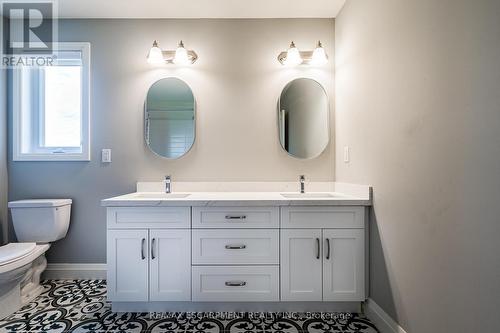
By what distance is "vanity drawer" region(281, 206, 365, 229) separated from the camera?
1.61 meters

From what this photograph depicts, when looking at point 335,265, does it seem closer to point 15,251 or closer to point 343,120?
point 343,120

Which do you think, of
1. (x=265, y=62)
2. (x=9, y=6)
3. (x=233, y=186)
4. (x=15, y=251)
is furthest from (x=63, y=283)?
(x=265, y=62)

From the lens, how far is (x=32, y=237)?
6.30ft

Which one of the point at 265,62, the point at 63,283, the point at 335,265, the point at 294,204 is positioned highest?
the point at 265,62

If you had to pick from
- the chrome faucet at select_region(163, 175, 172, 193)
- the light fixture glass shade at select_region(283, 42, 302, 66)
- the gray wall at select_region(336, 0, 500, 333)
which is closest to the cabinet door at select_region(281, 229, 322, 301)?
the gray wall at select_region(336, 0, 500, 333)

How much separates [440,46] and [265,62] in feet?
4.43

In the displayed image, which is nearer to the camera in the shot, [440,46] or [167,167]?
[440,46]

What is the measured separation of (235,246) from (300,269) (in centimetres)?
47

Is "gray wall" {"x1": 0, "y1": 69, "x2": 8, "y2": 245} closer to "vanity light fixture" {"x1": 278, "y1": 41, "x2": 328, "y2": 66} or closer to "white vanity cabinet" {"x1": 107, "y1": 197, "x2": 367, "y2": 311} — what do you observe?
"white vanity cabinet" {"x1": 107, "y1": 197, "x2": 367, "y2": 311}

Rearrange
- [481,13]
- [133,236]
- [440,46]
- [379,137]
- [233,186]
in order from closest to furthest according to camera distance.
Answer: [481,13], [440,46], [379,137], [133,236], [233,186]

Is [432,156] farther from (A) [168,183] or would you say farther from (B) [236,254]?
(A) [168,183]

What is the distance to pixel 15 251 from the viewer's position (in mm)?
1661

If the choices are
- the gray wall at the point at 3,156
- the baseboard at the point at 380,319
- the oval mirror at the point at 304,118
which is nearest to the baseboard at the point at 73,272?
the gray wall at the point at 3,156

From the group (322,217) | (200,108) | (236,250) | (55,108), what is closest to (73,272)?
(55,108)
